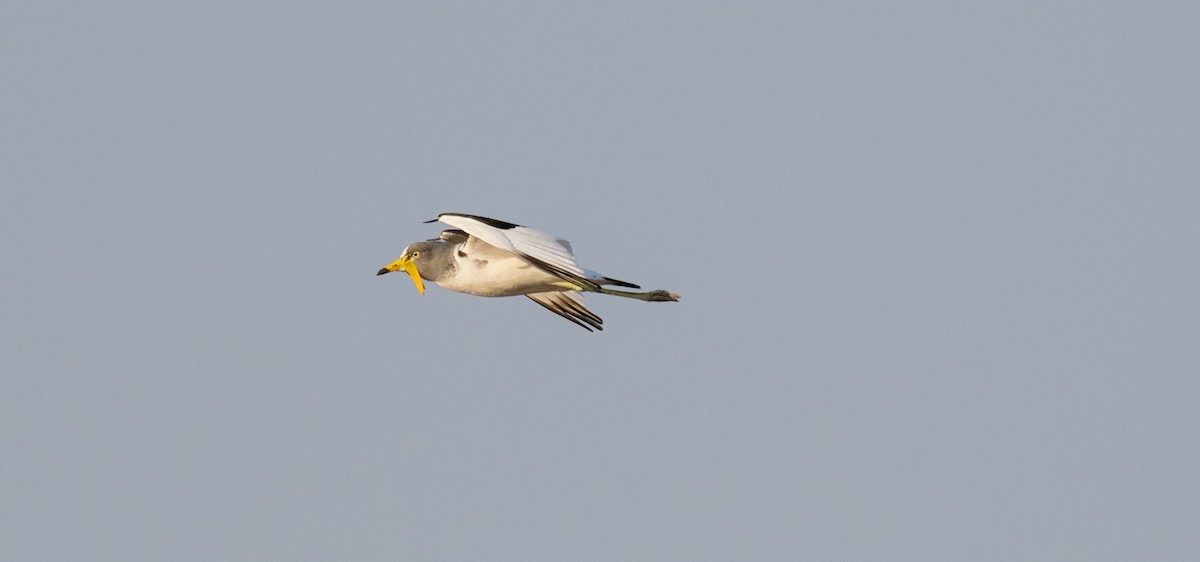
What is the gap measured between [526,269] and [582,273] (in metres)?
2.49

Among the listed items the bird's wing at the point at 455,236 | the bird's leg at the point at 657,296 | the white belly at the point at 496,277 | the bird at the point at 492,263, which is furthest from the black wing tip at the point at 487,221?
the bird's leg at the point at 657,296

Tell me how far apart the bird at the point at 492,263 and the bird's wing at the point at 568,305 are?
8.84 ft

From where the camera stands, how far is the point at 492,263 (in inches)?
1683

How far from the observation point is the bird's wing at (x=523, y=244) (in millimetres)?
40125

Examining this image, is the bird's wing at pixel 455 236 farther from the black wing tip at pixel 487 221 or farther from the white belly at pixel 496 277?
the black wing tip at pixel 487 221

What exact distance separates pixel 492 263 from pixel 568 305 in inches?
215

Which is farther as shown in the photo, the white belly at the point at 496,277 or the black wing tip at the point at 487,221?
the white belly at the point at 496,277

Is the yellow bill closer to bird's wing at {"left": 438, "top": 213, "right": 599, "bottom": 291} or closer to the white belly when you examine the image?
the white belly

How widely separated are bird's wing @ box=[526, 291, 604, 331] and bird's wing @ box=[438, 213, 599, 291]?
6361mm

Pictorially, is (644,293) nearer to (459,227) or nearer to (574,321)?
(574,321)

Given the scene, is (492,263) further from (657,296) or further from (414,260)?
(657,296)

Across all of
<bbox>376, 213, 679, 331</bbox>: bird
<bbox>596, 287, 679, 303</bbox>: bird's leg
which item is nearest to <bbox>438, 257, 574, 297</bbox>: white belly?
<bbox>376, 213, 679, 331</bbox>: bird

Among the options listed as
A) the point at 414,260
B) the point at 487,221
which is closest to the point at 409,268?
the point at 414,260

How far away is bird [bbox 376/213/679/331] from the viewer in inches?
1594
